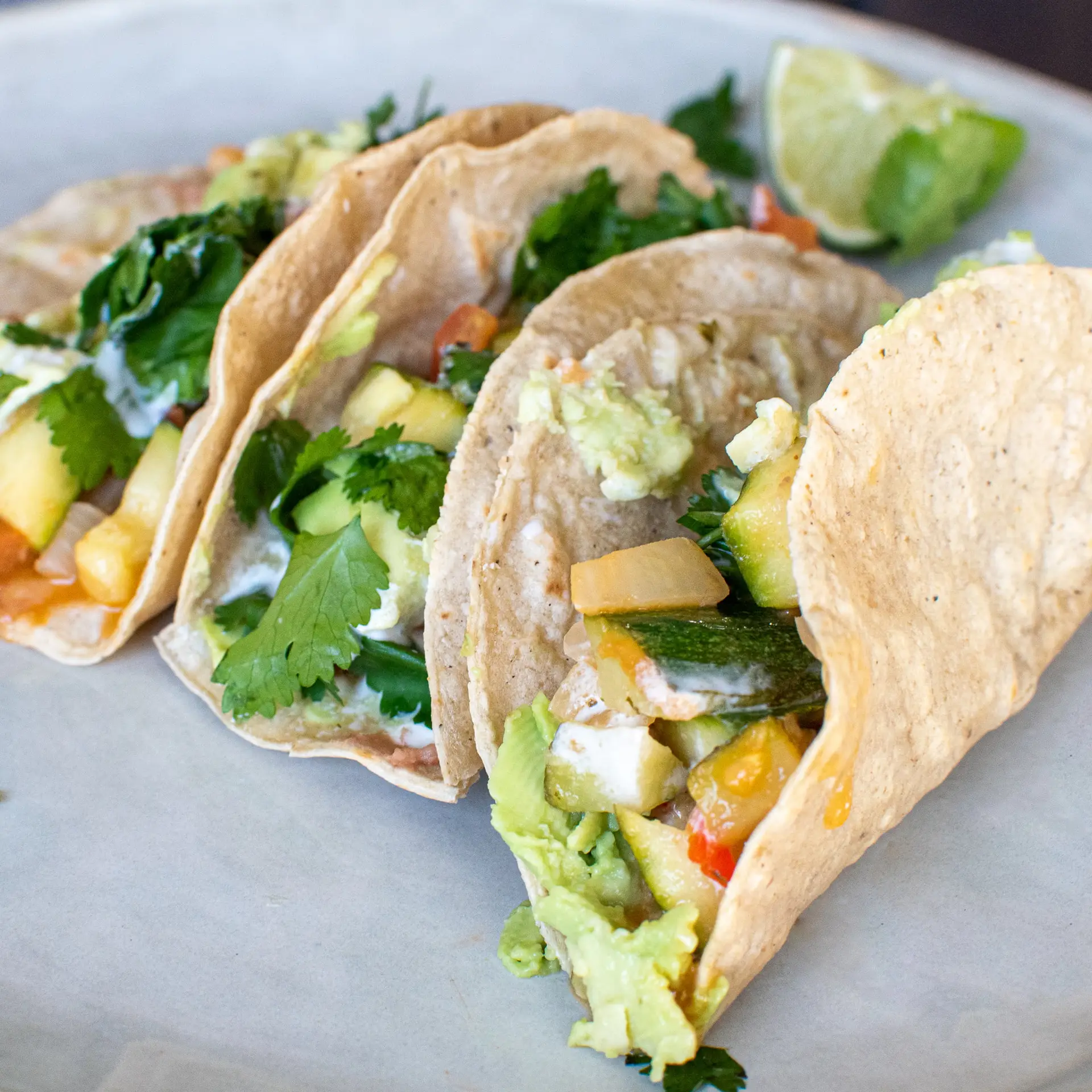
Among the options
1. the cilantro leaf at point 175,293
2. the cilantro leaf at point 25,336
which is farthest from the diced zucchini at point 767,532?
the cilantro leaf at point 25,336

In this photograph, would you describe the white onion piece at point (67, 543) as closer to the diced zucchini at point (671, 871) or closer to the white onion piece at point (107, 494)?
the white onion piece at point (107, 494)

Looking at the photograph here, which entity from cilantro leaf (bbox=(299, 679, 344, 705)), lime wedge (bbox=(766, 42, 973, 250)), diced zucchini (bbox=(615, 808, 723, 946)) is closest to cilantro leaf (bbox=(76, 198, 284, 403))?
cilantro leaf (bbox=(299, 679, 344, 705))

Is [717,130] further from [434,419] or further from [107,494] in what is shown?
[107,494]

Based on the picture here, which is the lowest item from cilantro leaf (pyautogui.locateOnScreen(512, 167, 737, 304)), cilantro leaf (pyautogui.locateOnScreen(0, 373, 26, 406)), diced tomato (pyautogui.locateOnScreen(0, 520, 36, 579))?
diced tomato (pyautogui.locateOnScreen(0, 520, 36, 579))

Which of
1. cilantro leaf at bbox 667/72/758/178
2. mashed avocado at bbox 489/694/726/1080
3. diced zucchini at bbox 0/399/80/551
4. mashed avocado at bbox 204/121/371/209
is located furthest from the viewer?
cilantro leaf at bbox 667/72/758/178

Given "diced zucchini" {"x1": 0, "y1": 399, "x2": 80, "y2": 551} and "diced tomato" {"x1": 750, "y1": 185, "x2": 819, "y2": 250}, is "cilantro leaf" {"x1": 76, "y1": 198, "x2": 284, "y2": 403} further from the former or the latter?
"diced tomato" {"x1": 750, "y1": 185, "x2": 819, "y2": 250}
